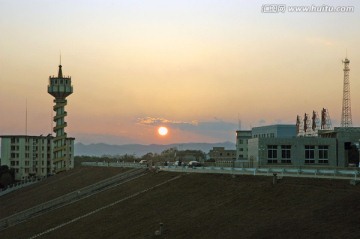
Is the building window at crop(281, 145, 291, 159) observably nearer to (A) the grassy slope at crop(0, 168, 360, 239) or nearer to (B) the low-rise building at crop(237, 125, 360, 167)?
(B) the low-rise building at crop(237, 125, 360, 167)

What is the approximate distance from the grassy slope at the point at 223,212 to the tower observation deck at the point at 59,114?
7768 cm

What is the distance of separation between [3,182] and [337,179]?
394 ft

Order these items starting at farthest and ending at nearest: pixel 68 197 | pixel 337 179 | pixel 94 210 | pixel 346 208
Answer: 1. pixel 68 197
2. pixel 94 210
3. pixel 337 179
4. pixel 346 208

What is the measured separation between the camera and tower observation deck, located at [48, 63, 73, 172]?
152 m

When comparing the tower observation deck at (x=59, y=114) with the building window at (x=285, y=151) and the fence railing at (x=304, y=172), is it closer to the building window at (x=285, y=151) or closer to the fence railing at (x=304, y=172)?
the building window at (x=285, y=151)

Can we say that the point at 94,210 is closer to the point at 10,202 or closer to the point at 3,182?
the point at 10,202

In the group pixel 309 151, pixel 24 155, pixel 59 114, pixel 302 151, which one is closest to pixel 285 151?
pixel 302 151

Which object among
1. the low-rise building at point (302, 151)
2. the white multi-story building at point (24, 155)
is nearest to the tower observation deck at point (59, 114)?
the white multi-story building at point (24, 155)

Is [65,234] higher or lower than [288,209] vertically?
lower

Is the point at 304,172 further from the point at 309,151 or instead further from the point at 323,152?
the point at 323,152

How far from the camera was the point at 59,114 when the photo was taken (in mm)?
153125

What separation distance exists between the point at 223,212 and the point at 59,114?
4263 inches

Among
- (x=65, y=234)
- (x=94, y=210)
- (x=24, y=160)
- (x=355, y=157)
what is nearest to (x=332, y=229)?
(x=65, y=234)

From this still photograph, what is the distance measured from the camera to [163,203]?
60.6 m
